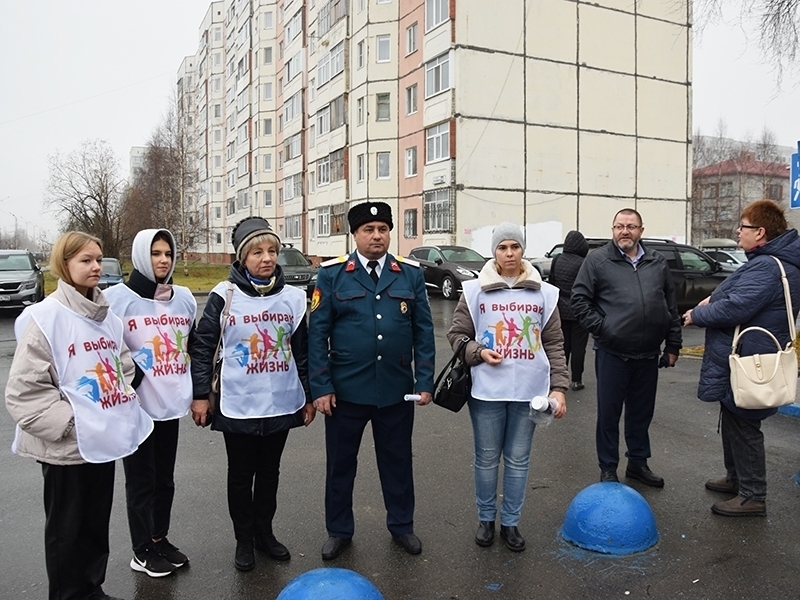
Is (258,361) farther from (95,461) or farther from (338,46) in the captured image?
(338,46)

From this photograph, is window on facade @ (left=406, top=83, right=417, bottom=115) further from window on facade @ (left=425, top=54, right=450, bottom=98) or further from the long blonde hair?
the long blonde hair

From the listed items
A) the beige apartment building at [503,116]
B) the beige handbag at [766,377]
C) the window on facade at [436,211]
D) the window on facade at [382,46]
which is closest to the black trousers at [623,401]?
the beige handbag at [766,377]

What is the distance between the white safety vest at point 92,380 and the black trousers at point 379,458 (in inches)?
45.7

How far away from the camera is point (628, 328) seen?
488 cm

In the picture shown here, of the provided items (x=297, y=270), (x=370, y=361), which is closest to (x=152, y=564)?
(x=370, y=361)

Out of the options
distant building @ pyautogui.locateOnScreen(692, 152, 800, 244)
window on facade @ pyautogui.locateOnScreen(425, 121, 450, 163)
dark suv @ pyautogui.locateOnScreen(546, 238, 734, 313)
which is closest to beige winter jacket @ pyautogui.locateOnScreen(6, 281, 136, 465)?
dark suv @ pyautogui.locateOnScreen(546, 238, 734, 313)

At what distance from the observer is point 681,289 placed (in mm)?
15195

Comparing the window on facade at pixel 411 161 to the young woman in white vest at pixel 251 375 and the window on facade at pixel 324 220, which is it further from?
the young woman in white vest at pixel 251 375

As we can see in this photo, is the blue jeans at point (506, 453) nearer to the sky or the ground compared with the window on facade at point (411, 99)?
nearer to the ground

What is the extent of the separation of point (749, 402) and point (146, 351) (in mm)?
3758

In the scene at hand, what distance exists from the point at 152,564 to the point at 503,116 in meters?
28.0

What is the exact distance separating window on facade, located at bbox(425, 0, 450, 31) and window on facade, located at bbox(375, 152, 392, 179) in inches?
271

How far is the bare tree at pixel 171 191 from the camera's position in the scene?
1682 inches

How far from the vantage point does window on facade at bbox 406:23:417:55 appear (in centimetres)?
3275
